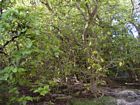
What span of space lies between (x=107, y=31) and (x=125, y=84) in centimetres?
103

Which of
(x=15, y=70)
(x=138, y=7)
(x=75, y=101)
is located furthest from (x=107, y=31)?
(x=15, y=70)

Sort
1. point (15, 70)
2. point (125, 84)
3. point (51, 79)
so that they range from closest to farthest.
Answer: point (15, 70) → point (51, 79) → point (125, 84)

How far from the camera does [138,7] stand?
551cm

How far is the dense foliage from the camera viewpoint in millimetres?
3711

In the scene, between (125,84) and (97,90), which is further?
(125,84)

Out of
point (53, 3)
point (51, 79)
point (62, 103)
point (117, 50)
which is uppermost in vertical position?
point (53, 3)

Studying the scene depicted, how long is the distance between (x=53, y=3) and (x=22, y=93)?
Result: 137 cm

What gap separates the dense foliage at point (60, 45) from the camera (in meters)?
3.71

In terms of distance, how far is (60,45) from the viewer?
446cm

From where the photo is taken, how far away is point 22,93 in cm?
432

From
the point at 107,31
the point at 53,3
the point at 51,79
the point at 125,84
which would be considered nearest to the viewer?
the point at 51,79

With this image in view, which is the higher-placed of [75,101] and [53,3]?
[53,3]

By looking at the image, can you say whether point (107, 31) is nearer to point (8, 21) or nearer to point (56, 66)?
point (56, 66)

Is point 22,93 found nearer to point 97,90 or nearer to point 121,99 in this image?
point 97,90
